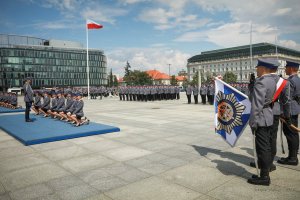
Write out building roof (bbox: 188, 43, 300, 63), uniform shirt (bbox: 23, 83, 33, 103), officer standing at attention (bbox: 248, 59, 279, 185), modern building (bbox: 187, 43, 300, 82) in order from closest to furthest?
officer standing at attention (bbox: 248, 59, 279, 185), uniform shirt (bbox: 23, 83, 33, 103), building roof (bbox: 188, 43, 300, 63), modern building (bbox: 187, 43, 300, 82)

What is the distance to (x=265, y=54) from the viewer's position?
106 metres

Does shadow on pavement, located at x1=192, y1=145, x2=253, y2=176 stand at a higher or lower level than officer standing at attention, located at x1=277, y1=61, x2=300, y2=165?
lower

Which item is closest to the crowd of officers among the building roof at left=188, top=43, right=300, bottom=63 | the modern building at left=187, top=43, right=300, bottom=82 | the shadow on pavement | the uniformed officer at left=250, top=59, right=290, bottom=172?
the shadow on pavement

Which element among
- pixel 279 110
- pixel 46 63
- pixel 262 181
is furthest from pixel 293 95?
pixel 46 63

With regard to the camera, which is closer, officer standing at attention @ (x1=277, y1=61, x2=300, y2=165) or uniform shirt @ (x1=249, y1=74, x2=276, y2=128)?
uniform shirt @ (x1=249, y1=74, x2=276, y2=128)

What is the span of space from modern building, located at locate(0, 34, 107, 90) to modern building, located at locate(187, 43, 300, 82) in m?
46.1

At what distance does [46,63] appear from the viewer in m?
97.6

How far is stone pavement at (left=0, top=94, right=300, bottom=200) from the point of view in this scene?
13.7 ft

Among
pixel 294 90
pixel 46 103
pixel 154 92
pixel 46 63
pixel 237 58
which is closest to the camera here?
pixel 294 90

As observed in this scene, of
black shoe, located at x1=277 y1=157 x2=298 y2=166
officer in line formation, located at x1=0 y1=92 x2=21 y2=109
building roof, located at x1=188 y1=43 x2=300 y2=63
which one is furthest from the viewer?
building roof, located at x1=188 y1=43 x2=300 y2=63

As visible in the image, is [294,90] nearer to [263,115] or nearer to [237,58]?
[263,115]

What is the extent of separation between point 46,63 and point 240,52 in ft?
282

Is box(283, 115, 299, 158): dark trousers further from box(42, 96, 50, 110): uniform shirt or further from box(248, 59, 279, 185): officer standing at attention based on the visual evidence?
box(42, 96, 50, 110): uniform shirt

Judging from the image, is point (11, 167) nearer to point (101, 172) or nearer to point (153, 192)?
point (101, 172)
